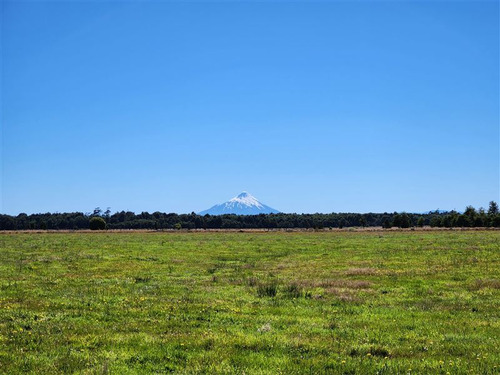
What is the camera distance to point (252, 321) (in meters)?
15.9

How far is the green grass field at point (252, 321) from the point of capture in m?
11.3

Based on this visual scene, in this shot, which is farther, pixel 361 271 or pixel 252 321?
pixel 361 271

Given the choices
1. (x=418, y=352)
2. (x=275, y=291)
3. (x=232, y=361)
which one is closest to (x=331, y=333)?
(x=418, y=352)

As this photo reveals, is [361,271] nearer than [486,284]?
No

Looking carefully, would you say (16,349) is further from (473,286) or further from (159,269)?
(473,286)

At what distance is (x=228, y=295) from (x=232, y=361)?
991cm

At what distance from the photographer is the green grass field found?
11281 millimetres

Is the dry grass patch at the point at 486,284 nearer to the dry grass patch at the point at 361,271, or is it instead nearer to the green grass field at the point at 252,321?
the green grass field at the point at 252,321

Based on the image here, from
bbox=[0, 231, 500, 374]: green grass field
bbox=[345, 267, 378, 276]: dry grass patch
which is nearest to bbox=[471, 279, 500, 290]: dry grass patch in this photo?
bbox=[0, 231, 500, 374]: green grass field

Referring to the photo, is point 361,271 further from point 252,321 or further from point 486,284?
point 252,321

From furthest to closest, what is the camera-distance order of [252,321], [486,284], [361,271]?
[361,271] → [486,284] → [252,321]

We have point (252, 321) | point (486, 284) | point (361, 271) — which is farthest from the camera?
point (361, 271)

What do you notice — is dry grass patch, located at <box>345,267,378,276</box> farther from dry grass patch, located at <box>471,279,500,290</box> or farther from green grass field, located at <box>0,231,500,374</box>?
dry grass patch, located at <box>471,279,500,290</box>

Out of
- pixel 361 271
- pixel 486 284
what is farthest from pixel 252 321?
pixel 361 271
